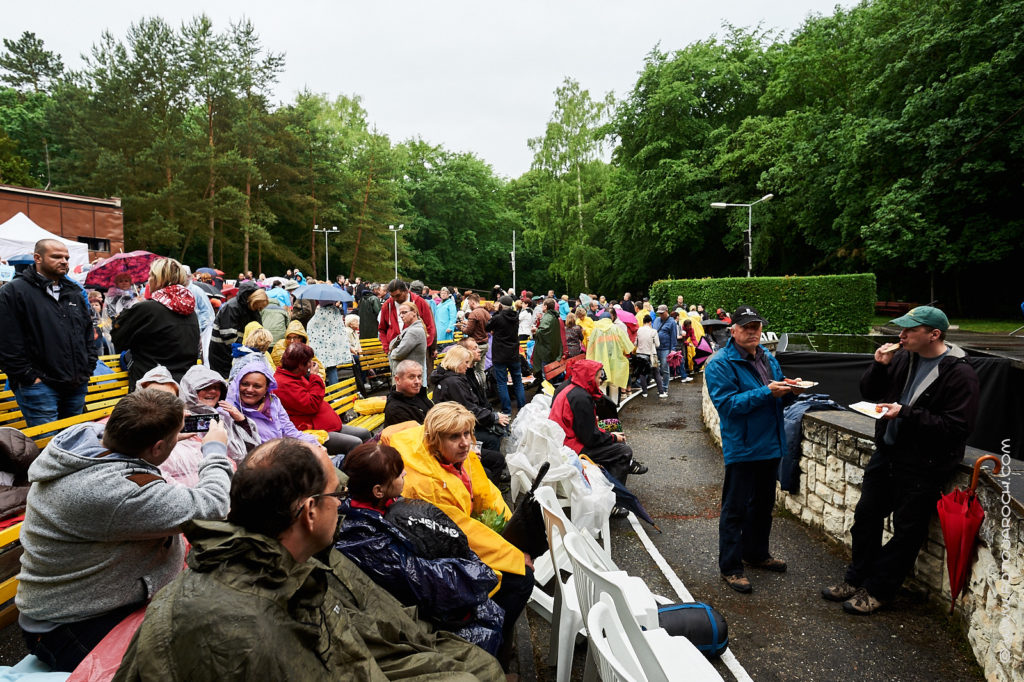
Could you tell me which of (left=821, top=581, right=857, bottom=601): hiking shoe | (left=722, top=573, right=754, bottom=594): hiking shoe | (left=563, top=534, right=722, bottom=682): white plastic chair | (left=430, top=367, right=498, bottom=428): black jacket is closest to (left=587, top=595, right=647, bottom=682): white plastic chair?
(left=563, top=534, right=722, bottom=682): white plastic chair

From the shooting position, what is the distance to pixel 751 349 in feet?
13.8

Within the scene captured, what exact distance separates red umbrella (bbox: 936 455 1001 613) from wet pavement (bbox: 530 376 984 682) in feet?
1.24

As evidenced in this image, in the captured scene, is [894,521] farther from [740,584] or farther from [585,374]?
[585,374]

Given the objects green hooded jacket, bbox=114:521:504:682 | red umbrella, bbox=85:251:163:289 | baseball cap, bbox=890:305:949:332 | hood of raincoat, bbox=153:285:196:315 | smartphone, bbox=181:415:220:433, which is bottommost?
green hooded jacket, bbox=114:521:504:682

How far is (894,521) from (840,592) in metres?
0.65

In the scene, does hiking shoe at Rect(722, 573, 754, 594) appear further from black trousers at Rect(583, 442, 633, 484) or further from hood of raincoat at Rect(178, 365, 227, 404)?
hood of raincoat at Rect(178, 365, 227, 404)

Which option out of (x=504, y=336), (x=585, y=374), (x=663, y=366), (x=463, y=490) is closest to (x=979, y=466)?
(x=585, y=374)

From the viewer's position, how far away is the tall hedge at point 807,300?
2300cm

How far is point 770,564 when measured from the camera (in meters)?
4.47

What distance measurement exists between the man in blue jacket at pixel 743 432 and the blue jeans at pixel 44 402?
4.86m

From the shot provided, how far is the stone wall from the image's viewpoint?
300cm

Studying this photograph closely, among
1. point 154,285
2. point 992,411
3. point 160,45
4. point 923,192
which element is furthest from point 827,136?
point 160,45

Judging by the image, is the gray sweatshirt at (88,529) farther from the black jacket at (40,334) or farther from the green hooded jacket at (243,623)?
the black jacket at (40,334)

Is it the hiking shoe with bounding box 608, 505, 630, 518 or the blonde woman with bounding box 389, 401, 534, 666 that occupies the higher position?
the blonde woman with bounding box 389, 401, 534, 666
